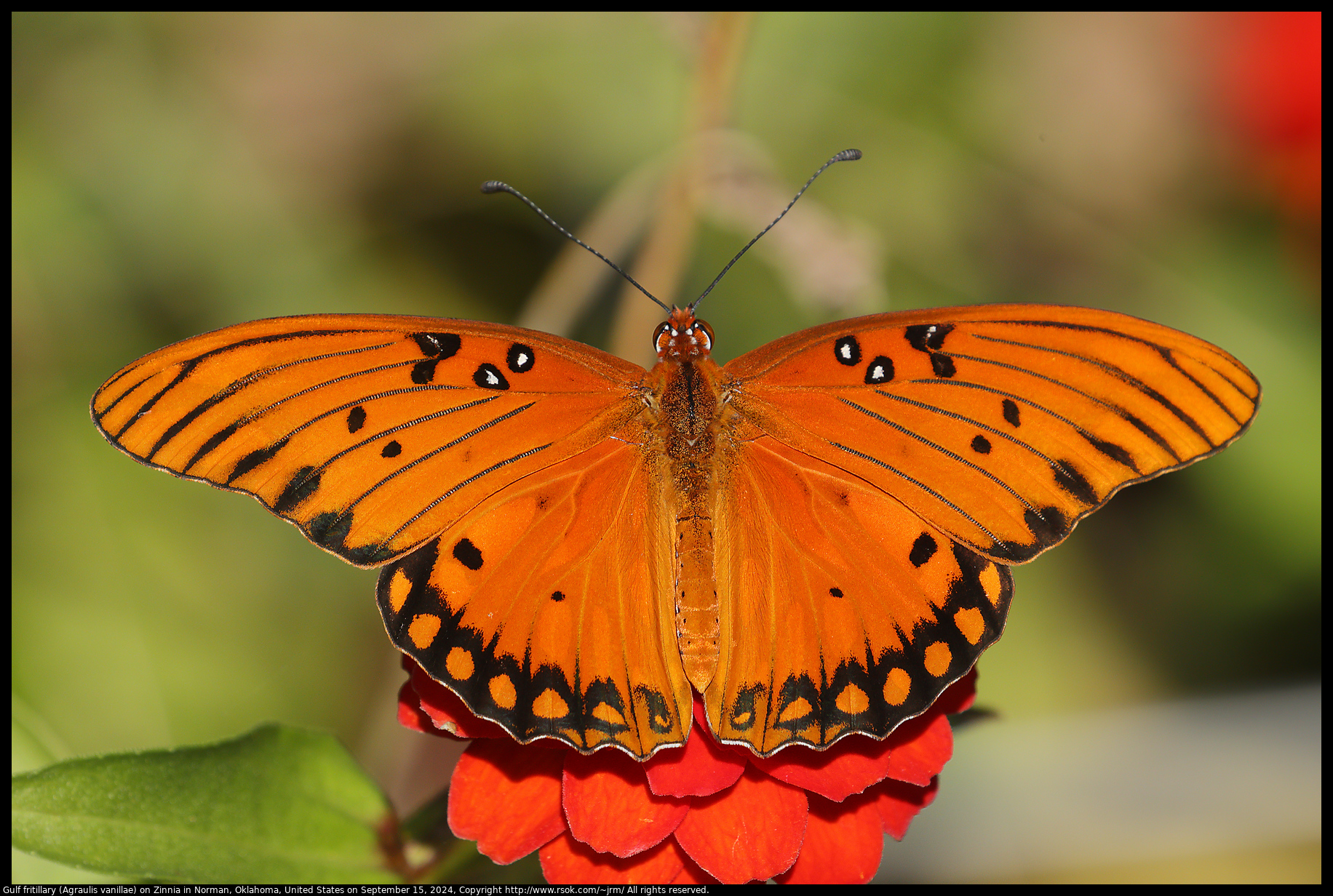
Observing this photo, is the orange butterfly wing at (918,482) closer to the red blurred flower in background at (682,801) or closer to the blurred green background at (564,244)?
the red blurred flower in background at (682,801)

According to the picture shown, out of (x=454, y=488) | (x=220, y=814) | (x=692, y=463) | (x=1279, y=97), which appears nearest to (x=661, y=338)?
(x=692, y=463)

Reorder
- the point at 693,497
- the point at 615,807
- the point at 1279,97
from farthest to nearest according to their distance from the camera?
the point at 1279,97
the point at 693,497
the point at 615,807

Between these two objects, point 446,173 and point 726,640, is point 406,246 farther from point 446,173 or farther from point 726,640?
point 726,640

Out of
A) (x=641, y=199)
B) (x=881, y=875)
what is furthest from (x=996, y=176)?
(x=881, y=875)

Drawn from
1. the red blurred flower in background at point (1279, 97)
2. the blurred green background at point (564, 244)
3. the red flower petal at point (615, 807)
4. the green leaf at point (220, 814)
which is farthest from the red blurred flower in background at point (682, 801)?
the red blurred flower in background at point (1279, 97)

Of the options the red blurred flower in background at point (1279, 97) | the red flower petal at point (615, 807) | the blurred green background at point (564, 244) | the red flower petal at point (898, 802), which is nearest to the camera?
the red flower petal at point (615, 807)

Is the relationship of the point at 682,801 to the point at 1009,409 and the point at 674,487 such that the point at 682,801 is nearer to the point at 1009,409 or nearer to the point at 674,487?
the point at 674,487

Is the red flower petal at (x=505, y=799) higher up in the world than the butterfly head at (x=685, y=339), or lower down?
lower down
